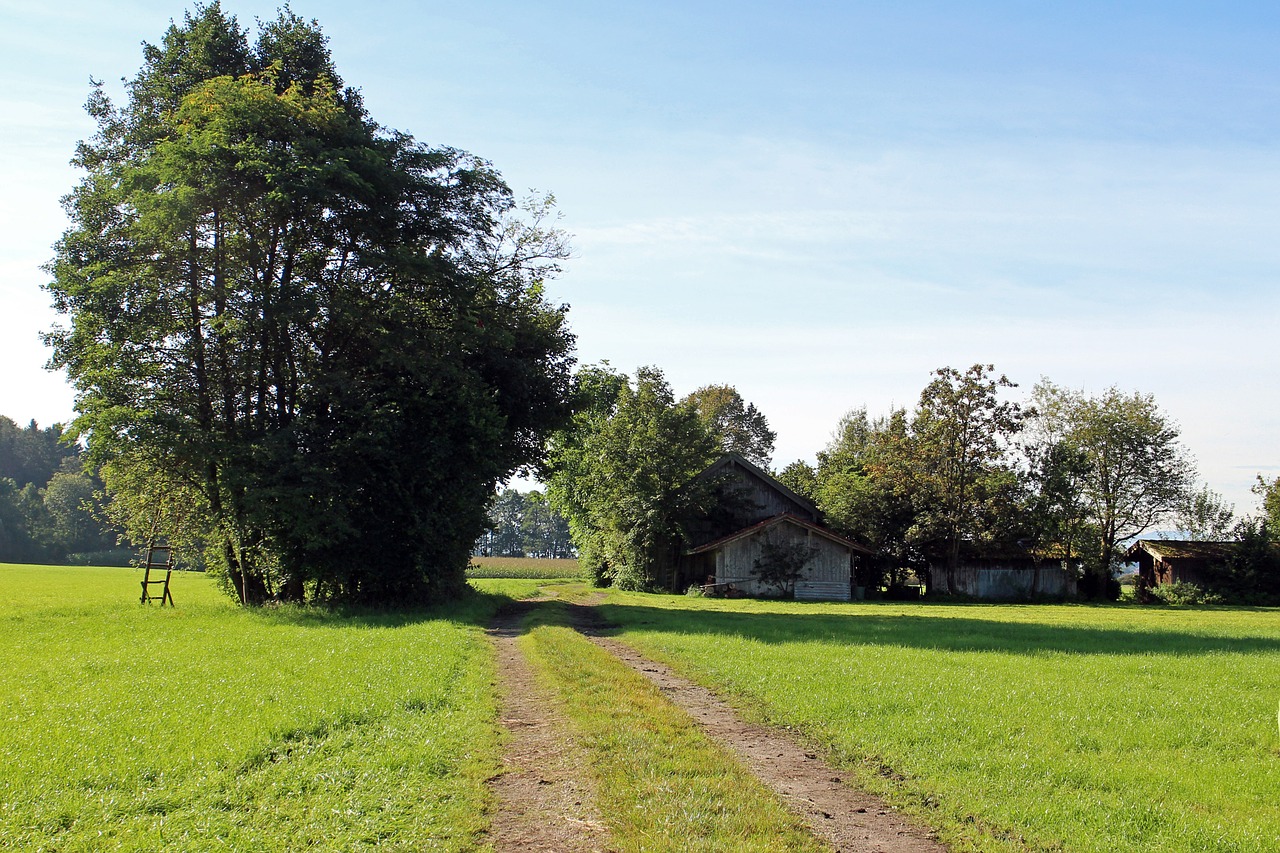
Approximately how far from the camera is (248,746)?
30.2 ft

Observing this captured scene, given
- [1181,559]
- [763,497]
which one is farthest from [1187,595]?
[763,497]

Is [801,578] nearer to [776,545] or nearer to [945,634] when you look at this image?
[776,545]

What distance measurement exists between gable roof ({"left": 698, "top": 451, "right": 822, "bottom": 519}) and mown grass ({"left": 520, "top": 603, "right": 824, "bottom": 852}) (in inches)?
1566

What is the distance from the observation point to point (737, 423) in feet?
325

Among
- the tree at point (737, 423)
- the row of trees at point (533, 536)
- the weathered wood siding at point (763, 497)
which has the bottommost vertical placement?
the row of trees at point (533, 536)

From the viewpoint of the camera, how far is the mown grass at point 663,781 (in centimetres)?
680

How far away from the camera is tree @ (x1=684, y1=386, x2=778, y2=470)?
3674 inches

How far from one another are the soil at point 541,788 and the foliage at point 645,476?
117 feet

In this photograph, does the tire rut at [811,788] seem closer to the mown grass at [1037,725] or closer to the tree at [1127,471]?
the mown grass at [1037,725]

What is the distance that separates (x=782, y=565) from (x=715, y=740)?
38.3 metres

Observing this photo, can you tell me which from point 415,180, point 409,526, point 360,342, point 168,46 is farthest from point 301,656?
point 168,46

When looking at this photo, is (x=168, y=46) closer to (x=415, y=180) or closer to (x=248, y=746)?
(x=415, y=180)

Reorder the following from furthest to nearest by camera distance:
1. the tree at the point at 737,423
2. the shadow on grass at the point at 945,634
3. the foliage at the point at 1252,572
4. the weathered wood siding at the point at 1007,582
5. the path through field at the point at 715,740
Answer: the tree at the point at 737,423, the weathered wood siding at the point at 1007,582, the foliage at the point at 1252,572, the shadow on grass at the point at 945,634, the path through field at the point at 715,740

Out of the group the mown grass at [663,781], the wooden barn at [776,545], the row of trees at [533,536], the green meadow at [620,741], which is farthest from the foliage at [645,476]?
the row of trees at [533,536]
